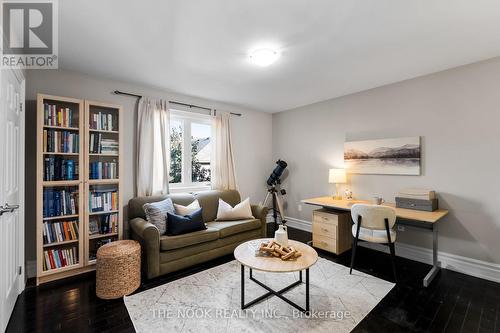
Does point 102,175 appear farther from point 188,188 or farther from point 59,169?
point 188,188

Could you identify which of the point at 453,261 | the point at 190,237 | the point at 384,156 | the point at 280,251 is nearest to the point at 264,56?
the point at 280,251

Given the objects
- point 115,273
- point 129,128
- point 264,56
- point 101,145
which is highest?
point 264,56

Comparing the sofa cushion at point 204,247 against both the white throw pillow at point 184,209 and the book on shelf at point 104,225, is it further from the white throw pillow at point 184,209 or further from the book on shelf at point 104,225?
the book on shelf at point 104,225

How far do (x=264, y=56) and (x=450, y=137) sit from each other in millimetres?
2553

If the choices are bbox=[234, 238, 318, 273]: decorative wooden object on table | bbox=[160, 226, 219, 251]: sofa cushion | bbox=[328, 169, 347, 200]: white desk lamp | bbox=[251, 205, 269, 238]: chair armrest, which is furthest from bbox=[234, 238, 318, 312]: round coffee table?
bbox=[328, 169, 347, 200]: white desk lamp

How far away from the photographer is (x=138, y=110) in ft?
10.8

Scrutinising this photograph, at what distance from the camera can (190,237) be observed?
273 cm

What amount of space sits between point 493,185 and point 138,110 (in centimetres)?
461

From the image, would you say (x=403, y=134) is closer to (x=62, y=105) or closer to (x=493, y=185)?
(x=493, y=185)

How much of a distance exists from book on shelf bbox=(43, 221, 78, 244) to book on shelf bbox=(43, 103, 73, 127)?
1.14m

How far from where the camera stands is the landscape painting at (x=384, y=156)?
121 inches

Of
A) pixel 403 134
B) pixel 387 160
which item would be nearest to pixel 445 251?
pixel 387 160

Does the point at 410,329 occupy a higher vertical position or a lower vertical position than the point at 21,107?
lower

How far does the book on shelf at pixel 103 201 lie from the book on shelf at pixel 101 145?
0.51 m
